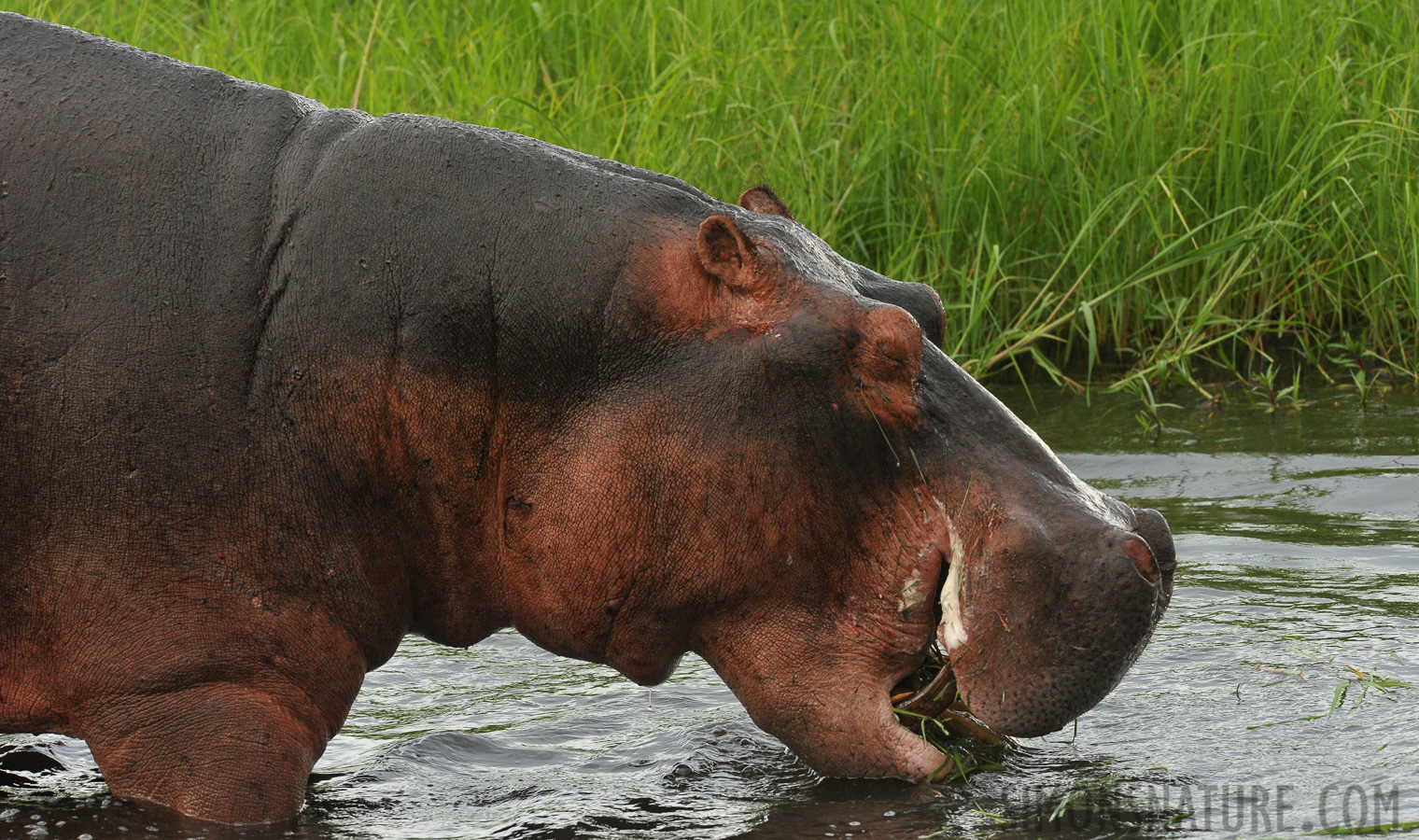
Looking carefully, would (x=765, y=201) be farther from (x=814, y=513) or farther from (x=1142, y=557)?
(x=1142, y=557)

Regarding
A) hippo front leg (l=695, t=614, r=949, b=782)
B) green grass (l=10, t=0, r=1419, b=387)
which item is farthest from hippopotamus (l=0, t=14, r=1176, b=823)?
green grass (l=10, t=0, r=1419, b=387)

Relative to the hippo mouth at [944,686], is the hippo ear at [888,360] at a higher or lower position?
higher

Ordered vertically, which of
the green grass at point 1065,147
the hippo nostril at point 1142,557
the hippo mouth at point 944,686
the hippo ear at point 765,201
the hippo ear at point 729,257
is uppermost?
the green grass at point 1065,147

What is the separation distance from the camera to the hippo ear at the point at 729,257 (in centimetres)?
290

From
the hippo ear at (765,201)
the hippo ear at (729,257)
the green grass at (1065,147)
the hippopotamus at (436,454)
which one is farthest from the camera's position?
the green grass at (1065,147)

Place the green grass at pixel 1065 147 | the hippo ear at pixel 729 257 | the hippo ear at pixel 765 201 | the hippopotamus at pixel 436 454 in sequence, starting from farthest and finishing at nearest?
the green grass at pixel 1065 147, the hippo ear at pixel 765 201, the hippo ear at pixel 729 257, the hippopotamus at pixel 436 454

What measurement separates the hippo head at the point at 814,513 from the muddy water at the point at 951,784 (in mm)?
221

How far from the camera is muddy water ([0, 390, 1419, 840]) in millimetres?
2961

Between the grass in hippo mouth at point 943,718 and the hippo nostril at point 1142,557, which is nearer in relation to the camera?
the hippo nostril at point 1142,557

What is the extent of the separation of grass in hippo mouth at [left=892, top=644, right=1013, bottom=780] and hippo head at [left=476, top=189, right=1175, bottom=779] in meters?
0.05

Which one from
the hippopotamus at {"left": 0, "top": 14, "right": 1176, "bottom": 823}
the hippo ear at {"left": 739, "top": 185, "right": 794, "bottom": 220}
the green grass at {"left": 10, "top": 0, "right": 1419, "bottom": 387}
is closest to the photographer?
the hippopotamus at {"left": 0, "top": 14, "right": 1176, "bottom": 823}

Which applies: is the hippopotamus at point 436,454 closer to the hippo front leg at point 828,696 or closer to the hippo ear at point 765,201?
the hippo front leg at point 828,696

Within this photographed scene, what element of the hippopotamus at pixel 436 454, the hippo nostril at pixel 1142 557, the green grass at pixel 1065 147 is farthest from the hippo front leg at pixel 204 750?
the green grass at pixel 1065 147

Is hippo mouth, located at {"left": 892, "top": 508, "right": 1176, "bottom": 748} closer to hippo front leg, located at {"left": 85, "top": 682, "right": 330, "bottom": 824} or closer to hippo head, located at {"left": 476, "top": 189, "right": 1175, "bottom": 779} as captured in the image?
hippo head, located at {"left": 476, "top": 189, "right": 1175, "bottom": 779}
